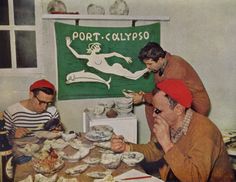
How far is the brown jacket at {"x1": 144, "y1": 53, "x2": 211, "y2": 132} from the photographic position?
7.47ft

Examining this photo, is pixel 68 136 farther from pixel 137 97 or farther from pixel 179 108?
pixel 137 97

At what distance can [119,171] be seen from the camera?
1.35 m

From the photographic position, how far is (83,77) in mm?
2451

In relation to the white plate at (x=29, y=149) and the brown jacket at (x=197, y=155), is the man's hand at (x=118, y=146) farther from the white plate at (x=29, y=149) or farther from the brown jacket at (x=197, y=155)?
the white plate at (x=29, y=149)

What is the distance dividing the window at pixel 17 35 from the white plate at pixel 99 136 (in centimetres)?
78

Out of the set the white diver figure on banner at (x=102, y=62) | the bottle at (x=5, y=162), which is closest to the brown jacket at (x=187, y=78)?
the white diver figure on banner at (x=102, y=62)

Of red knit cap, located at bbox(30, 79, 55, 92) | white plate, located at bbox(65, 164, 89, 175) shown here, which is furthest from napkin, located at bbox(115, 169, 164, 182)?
red knit cap, located at bbox(30, 79, 55, 92)

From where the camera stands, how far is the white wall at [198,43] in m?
2.35

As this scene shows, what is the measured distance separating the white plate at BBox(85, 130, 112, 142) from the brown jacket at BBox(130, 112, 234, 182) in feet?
0.61

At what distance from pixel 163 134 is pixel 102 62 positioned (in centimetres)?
116

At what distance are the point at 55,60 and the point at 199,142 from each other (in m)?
1.30

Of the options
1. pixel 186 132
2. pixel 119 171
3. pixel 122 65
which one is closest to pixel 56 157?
pixel 119 171

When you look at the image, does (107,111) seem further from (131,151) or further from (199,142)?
(199,142)

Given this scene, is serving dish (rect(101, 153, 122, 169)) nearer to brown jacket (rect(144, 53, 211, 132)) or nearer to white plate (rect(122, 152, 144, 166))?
white plate (rect(122, 152, 144, 166))
